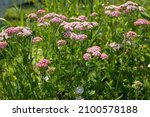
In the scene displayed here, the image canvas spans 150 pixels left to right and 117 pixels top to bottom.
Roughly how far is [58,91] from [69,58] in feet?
0.90

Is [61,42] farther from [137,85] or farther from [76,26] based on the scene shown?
[137,85]

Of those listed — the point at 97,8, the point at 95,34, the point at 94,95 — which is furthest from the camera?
the point at 97,8

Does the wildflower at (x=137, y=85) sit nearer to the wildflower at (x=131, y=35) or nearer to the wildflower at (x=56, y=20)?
the wildflower at (x=131, y=35)

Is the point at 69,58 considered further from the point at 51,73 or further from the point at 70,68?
the point at 51,73

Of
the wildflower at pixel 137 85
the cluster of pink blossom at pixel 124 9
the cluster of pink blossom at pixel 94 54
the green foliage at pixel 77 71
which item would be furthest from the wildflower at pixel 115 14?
the wildflower at pixel 137 85

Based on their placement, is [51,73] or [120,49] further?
[120,49]

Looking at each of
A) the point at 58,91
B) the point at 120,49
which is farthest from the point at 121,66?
the point at 58,91

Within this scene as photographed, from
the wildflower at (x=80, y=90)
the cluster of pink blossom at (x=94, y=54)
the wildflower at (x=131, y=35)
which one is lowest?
the wildflower at (x=80, y=90)

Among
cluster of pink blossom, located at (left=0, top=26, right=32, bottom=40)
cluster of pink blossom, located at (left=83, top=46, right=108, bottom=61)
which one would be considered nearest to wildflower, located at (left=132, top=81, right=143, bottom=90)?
cluster of pink blossom, located at (left=83, top=46, right=108, bottom=61)

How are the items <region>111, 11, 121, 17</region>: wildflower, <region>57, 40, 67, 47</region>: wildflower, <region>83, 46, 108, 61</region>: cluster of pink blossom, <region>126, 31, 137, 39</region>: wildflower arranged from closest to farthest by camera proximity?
<region>83, 46, 108, 61</region>: cluster of pink blossom < <region>57, 40, 67, 47</region>: wildflower < <region>126, 31, 137, 39</region>: wildflower < <region>111, 11, 121, 17</region>: wildflower

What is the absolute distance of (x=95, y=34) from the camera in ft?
13.8

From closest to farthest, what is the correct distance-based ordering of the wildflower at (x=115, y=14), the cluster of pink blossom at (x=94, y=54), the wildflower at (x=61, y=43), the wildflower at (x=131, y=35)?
the cluster of pink blossom at (x=94, y=54) → the wildflower at (x=61, y=43) → the wildflower at (x=131, y=35) → the wildflower at (x=115, y=14)

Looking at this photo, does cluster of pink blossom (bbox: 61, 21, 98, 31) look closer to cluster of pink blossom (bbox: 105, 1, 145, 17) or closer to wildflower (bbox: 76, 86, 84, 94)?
cluster of pink blossom (bbox: 105, 1, 145, 17)

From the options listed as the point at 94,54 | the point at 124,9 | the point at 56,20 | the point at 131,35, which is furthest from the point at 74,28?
the point at 124,9
